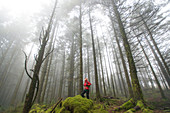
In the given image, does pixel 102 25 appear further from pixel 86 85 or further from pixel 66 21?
pixel 86 85

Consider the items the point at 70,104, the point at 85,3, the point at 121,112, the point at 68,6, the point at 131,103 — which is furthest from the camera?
the point at 85,3

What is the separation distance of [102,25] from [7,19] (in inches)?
745

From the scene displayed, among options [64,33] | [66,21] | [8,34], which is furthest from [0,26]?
[66,21]

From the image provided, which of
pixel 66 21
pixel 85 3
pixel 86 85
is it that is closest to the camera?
pixel 86 85

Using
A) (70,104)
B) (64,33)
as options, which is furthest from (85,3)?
(70,104)

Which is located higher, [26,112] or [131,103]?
[26,112]

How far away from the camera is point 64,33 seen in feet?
49.4

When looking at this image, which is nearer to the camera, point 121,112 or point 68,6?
point 121,112

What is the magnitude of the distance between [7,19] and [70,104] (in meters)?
21.3

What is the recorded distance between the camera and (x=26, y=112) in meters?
1.18

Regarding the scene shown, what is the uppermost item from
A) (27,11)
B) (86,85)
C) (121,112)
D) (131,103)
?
(27,11)

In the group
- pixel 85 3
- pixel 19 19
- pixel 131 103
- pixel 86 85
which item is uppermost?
pixel 19 19

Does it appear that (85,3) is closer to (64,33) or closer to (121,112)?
(64,33)

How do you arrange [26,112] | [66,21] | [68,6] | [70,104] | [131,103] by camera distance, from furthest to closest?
1. [66,21]
2. [68,6]
3. [131,103]
4. [70,104]
5. [26,112]
